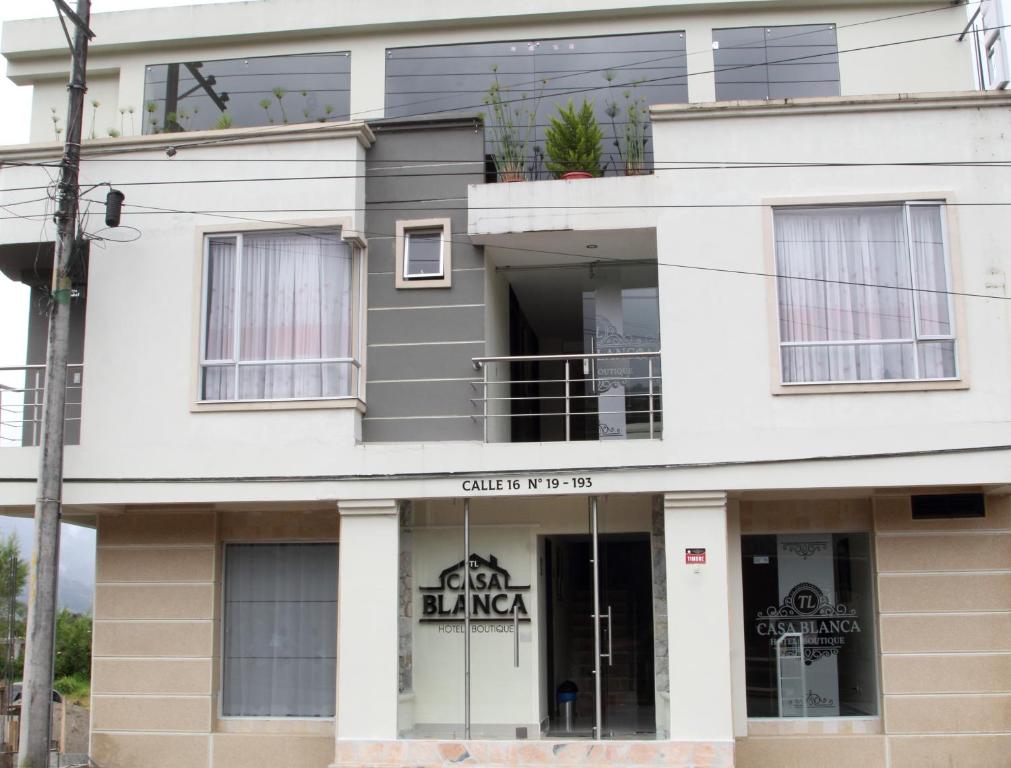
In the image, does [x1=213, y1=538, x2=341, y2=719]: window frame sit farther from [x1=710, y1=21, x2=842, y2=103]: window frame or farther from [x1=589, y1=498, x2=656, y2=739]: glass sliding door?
[x1=710, y1=21, x2=842, y2=103]: window frame

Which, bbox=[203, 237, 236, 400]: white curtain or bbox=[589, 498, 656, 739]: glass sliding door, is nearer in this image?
bbox=[203, 237, 236, 400]: white curtain

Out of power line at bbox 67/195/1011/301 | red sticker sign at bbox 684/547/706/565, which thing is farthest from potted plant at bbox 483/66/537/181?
red sticker sign at bbox 684/547/706/565

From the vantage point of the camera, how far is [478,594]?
14078 mm

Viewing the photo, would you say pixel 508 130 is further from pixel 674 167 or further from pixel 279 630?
pixel 279 630

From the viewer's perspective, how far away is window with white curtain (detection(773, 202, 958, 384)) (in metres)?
13.0

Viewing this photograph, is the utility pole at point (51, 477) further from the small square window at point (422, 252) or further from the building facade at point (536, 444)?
the small square window at point (422, 252)

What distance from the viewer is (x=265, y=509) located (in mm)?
14438

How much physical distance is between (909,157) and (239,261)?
7828 mm

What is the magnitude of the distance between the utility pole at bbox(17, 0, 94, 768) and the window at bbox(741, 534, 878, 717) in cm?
779

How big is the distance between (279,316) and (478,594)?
4.08 metres

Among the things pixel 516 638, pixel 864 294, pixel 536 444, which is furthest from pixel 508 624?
pixel 864 294

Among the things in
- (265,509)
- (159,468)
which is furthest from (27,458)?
(265,509)

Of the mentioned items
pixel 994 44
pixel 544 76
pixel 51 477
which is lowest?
pixel 51 477

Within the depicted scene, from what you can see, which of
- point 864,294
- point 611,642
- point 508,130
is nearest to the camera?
point 864,294
